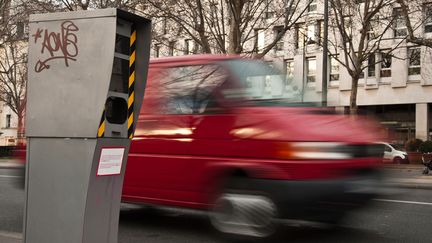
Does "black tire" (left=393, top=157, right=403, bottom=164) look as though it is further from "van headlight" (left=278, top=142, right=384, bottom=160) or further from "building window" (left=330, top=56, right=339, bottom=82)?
"van headlight" (left=278, top=142, right=384, bottom=160)

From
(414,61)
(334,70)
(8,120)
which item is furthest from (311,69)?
(8,120)

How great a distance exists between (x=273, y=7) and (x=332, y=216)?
23925mm

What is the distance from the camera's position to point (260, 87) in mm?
6551

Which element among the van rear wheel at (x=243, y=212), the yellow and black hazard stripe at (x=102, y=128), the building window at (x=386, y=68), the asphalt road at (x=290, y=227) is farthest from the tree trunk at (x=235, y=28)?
the yellow and black hazard stripe at (x=102, y=128)

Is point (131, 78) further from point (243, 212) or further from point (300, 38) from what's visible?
point (300, 38)

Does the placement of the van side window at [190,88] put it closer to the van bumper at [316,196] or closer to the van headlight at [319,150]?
the van headlight at [319,150]

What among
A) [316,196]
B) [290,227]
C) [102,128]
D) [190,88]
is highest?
[190,88]

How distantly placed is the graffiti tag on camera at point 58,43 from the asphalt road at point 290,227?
107 inches

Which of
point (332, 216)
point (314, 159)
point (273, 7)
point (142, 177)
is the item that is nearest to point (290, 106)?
point (314, 159)

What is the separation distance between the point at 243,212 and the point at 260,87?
1544mm

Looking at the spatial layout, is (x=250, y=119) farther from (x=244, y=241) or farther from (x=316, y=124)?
(x=244, y=241)

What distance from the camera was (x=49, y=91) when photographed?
3.54m

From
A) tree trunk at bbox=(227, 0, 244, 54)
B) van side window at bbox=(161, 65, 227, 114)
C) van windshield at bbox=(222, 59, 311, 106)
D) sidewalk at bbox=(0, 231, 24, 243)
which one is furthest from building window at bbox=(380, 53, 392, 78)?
sidewalk at bbox=(0, 231, 24, 243)

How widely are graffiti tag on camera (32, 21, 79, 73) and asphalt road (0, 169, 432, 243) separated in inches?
107
